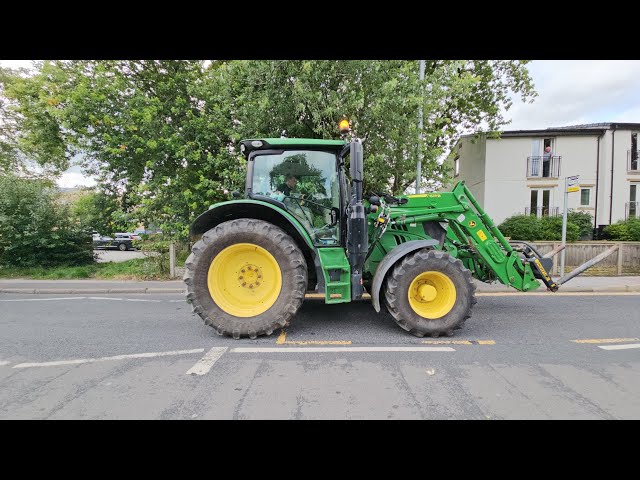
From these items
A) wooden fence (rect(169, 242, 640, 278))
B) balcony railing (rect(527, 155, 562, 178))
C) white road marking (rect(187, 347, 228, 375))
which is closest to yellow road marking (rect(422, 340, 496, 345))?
white road marking (rect(187, 347, 228, 375))

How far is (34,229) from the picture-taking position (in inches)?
372

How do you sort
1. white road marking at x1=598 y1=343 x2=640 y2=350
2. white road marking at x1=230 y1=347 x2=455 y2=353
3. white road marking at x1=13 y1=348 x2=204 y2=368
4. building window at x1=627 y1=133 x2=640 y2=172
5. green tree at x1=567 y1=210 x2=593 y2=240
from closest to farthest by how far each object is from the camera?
white road marking at x1=13 y1=348 x2=204 y2=368
white road marking at x1=230 y1=347 x2=455 y2=353
white road marking at x1=598 y1=343 x2=640 y2=350
green tree at x1=567 y1=210 x2=593 y2=240
building window at x1=627 y1=133 x2=640 y2=172

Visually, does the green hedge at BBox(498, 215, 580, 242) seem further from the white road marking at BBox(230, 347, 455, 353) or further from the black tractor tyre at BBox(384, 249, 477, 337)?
the white road marking at BBox(230, 347, 455, 353)

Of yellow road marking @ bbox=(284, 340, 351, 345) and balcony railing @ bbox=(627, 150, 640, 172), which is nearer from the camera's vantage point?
yellow road marking @ bbox=(284, 340, 351, 345)

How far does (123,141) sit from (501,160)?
58.2 feet

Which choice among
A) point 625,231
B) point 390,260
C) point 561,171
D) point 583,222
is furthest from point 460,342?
point 561,171

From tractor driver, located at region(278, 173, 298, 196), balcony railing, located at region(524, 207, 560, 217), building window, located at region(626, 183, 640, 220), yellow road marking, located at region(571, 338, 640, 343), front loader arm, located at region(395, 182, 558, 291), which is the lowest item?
yellow road marking, located at region(571, 338, 640, 343)

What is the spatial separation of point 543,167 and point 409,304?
704 inches

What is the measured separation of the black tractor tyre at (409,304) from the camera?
13.5ft

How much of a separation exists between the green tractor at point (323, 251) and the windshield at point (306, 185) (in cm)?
1

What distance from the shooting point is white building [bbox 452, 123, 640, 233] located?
16.9 m

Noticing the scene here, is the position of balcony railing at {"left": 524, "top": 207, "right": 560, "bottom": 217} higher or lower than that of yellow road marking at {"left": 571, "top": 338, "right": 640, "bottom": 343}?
higher

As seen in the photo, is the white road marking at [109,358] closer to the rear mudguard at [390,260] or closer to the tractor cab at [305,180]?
the tractor cab at [305,180]

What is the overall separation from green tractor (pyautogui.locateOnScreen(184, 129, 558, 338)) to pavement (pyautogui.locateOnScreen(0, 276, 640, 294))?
3.27 meters
